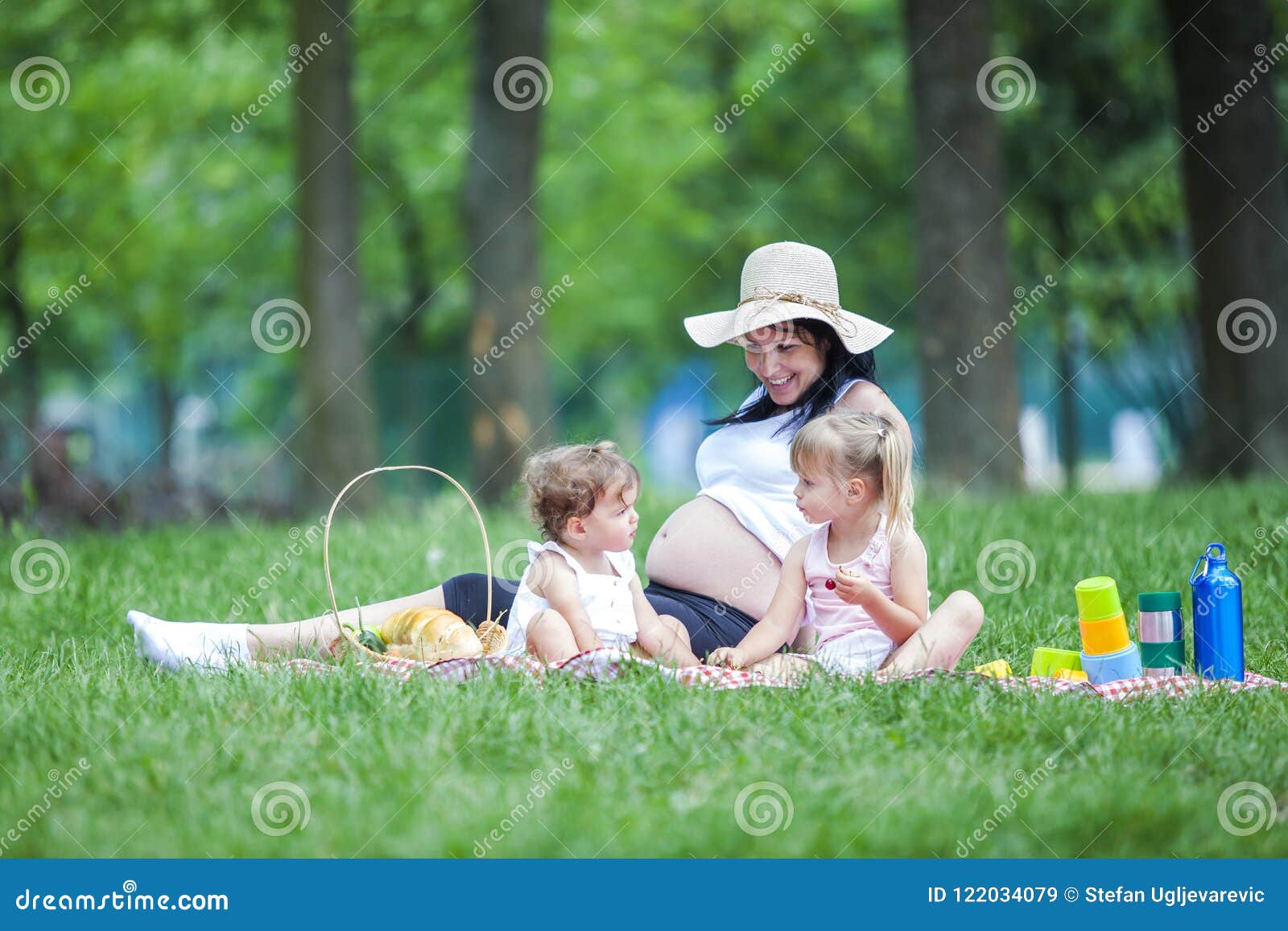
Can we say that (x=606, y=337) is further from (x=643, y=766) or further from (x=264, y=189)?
(x=643, y=766)

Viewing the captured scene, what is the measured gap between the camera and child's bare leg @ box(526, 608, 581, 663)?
400 centimetres

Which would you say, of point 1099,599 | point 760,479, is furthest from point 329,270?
point 1099,599

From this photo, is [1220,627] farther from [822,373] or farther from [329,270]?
[329,270]

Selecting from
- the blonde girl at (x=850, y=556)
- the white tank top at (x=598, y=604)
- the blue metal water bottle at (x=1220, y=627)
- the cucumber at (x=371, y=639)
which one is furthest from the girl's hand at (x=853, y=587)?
the cucumber at (x=371, y=639)

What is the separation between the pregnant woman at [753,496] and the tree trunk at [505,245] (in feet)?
19.7

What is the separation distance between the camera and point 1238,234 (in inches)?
384

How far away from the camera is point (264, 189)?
1773 centimetres

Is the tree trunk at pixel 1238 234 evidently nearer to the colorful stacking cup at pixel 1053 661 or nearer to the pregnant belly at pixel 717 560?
the colorful stacking cup at pixel 1053 661

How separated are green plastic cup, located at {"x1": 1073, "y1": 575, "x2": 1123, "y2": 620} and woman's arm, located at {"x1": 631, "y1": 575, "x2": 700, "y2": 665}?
1.20 meters

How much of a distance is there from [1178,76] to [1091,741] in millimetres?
7948

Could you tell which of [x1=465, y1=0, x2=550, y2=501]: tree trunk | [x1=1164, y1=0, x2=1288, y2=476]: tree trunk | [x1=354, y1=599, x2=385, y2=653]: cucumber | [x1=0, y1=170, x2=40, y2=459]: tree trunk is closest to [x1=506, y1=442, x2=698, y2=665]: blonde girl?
[x1=354, y1=599, x2=385, y2=653]: cucumber

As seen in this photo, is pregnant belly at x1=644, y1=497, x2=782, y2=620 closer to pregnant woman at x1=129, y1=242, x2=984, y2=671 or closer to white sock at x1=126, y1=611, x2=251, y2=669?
pregnant woman at x1=129, y1=242, x2=984, y2=671

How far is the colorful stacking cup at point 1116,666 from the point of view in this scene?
4191mm

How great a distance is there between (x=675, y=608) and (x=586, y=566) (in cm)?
37
